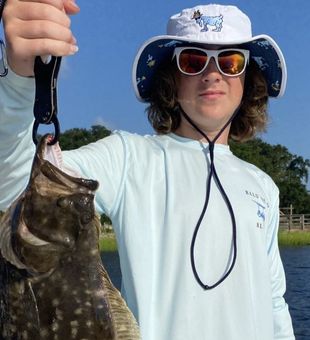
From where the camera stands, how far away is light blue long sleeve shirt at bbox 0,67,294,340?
3.36m

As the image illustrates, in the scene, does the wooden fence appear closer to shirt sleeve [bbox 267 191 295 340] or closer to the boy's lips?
shirt sleeve [bbox 267 191 295 340]

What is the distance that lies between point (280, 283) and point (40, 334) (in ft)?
7.23

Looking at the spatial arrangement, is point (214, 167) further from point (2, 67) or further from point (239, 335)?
point (2, 67)

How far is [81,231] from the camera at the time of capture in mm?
2395

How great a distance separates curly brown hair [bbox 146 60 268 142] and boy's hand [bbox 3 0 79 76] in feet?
5.89

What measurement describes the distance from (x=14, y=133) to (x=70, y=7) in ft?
1.90

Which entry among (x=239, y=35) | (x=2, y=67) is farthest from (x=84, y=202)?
(x=239, y=35)

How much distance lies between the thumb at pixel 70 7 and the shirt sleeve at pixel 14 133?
12.2 inches

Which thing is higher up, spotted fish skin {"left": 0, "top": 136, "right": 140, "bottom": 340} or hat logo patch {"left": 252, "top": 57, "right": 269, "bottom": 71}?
hat logo patch {"left": 252, "top": 57, "right": 269, "bottom": 71}

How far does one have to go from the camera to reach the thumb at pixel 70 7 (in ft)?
7.65

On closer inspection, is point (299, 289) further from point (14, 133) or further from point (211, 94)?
point (14, 133)

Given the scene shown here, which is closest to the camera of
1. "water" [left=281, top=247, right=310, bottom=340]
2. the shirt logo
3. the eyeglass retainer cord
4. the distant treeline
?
the eyeglass retainer cord

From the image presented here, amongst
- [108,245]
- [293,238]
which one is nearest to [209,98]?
[108,245]

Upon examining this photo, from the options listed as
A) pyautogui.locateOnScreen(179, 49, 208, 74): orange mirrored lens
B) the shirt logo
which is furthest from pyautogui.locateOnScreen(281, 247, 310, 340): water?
pyautogui.locateOnScreen(179, 49, 208, 74): orange mirrored lens
